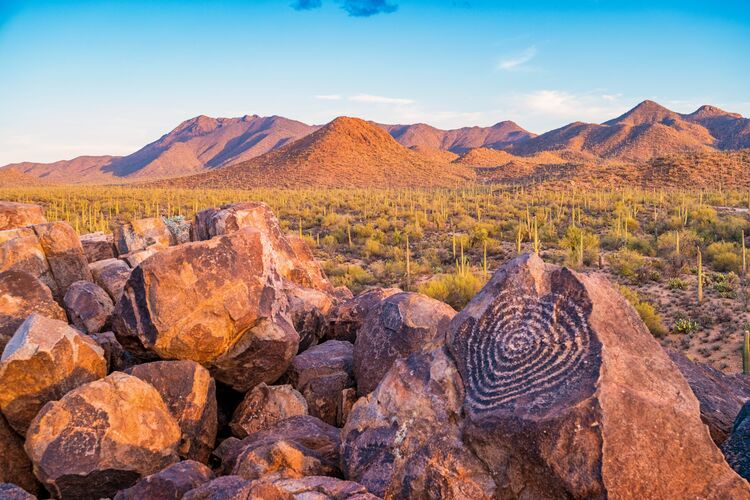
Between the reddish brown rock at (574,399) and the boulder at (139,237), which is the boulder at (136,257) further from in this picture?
the reddish brown rock at (574,399)

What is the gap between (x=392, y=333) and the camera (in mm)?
5746

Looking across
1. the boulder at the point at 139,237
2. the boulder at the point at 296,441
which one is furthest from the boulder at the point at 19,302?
the boulder at the point at 139,237

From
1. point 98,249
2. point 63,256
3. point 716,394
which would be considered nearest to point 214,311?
point 63,256

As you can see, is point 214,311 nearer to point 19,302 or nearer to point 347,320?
point 19,302

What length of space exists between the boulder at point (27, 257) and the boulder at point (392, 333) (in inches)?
173

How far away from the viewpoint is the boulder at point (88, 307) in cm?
655

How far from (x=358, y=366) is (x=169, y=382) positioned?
1.86m

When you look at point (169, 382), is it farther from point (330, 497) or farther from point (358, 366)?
point (330, 497)

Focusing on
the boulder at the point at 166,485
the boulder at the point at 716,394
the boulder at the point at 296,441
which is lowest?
the boulder at the point at 716,394

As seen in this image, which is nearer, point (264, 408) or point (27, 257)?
point (264, 408)

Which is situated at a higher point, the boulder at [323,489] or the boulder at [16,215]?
the boulder at [16,215]

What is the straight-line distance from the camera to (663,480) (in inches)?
124

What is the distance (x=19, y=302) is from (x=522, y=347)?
510 centimetres

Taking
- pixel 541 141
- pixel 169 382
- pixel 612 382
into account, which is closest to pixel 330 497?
pixel 612 382
